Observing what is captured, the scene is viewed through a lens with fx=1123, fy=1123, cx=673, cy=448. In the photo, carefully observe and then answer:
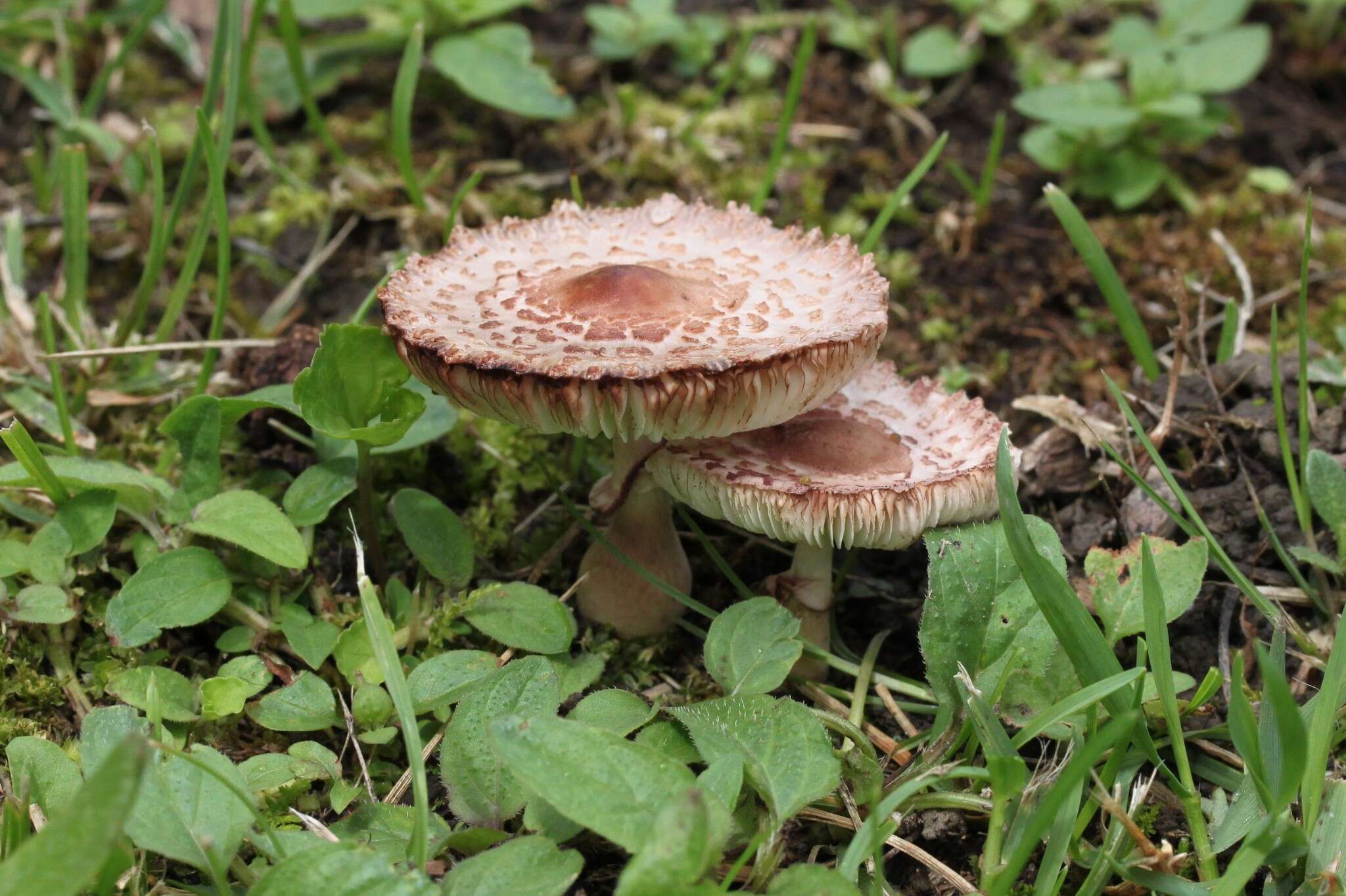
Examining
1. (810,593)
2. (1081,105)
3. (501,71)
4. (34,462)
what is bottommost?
(810,593)

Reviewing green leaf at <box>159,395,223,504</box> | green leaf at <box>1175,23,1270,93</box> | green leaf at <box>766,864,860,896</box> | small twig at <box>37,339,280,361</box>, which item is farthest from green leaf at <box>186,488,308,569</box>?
green leaf at <box>1175,23,1270,93</box>

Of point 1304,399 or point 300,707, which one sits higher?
point 1304,399

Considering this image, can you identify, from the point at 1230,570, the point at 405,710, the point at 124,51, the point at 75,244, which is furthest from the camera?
the point at 124,51

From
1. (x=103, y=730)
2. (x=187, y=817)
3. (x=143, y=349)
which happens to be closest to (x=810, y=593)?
(x=187, y=817)

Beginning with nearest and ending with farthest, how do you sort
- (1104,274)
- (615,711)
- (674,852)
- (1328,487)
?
(674,852) < (615,711) < (1328,487) < (1104,274)

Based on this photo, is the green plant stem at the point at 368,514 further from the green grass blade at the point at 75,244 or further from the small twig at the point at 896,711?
the small twig at the point at 896,711

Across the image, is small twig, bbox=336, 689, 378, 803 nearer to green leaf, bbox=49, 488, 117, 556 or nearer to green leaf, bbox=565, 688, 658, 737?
green leaf, bbox=565, 688, 658, 737

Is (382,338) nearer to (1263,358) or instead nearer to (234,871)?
(234,871)

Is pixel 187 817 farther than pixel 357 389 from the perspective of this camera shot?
No

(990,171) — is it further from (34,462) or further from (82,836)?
(82,836)

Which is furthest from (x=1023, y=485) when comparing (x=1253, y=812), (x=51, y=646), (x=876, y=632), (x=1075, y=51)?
(x=1075, y=51)
